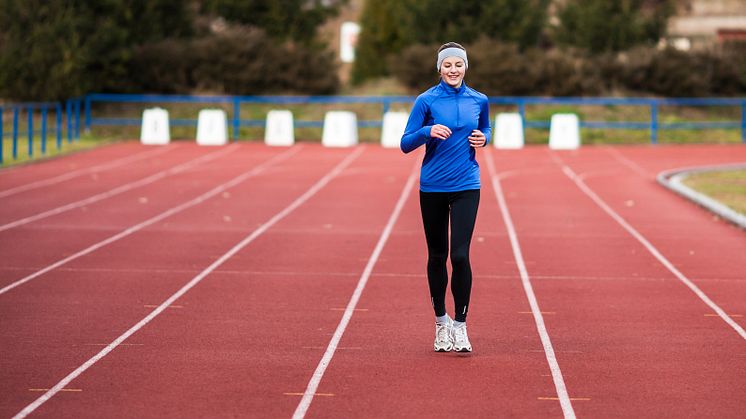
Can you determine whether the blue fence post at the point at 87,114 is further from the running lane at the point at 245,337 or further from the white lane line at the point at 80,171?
the running lane at the point at 245,337

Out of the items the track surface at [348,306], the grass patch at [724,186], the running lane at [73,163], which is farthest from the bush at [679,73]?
the track surface at [348,306]

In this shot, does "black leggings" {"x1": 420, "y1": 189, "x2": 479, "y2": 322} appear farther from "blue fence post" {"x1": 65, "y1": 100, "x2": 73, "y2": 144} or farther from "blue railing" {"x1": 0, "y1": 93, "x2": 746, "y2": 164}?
"blue railing" {"x1": 0, "y1": 93, "x2": 746, "y2": 164}

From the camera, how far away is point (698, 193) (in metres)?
20.7

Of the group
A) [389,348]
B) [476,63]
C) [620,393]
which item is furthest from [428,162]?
[476,63]

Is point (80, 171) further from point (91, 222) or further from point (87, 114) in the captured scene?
point (87, 114)

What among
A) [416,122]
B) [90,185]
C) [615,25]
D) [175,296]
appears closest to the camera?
[416,122]

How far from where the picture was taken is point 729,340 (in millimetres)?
9180

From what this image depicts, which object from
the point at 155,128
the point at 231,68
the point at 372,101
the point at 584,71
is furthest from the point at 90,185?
the point at 584,71

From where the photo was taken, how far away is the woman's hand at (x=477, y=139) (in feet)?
26.9

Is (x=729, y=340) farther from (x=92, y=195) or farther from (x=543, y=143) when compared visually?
(x=543, y=143)

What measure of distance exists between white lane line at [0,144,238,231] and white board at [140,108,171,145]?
2.58 meters

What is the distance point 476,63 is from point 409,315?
105 feet

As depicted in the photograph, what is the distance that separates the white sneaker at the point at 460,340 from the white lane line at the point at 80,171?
12960 mm

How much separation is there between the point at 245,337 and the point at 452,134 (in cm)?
206
